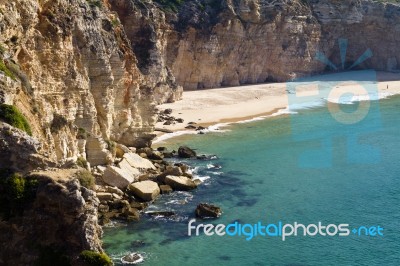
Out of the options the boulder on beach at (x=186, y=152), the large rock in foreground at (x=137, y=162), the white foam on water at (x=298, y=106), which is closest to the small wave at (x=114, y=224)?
the large rock in foreground at (x=137, y=162)

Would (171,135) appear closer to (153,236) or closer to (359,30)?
(153,236)

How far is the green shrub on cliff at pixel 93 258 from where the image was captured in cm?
1847

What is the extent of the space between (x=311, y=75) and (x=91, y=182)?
273 ft

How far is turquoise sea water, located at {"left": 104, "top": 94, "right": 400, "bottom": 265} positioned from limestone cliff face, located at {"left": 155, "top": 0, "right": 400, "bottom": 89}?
25091mm

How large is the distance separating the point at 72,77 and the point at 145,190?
1018 centimetres

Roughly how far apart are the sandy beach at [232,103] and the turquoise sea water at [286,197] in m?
5.60

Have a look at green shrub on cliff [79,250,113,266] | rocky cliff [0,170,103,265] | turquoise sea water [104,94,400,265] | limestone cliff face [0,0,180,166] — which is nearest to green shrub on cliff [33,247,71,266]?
rocky cliff [0,170,103,265]

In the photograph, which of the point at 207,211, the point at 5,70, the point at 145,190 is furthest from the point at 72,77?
the point at 207,211

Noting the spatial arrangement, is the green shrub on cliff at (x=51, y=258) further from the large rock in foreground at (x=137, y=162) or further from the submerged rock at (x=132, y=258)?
the large rock in foreground at (x=137, y=162)

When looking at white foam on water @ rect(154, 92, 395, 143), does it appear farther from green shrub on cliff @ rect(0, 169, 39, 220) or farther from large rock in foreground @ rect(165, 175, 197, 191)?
green shrub on cliff @ rect(0, 169, 39, 220)

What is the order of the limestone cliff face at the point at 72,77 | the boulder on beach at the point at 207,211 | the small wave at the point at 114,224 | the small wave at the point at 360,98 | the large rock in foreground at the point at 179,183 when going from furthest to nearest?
the small wave at the point at 360,98 < the large rock in foreground at the point at 179,183 < the boulder on beach at the point at 207,211 < the small wave at the point at 114,224 < the limestone cliff face at the point at 72,77

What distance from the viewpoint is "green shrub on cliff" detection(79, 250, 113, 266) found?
60.6ft

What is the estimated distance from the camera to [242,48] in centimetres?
8894

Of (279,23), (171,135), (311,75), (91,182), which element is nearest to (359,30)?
(311,75)
